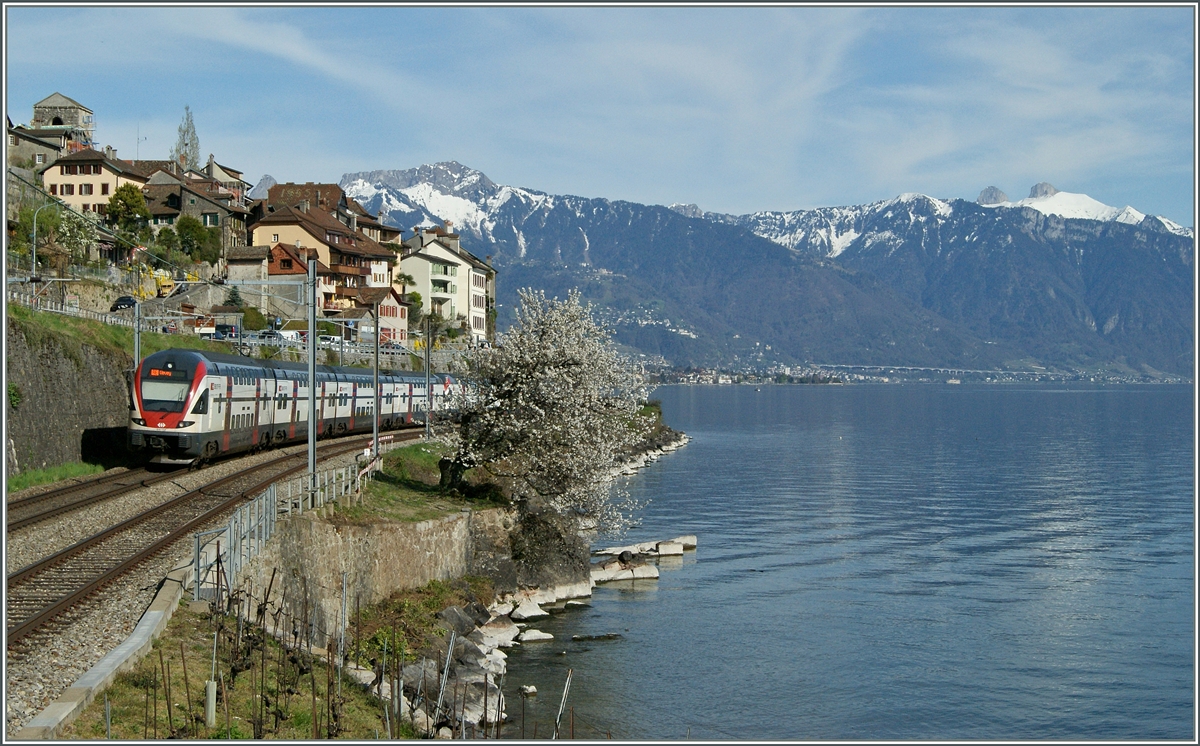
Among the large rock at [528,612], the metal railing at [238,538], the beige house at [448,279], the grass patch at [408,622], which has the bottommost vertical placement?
the large rock at [528,612]

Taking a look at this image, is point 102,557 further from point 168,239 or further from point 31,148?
point 31,148

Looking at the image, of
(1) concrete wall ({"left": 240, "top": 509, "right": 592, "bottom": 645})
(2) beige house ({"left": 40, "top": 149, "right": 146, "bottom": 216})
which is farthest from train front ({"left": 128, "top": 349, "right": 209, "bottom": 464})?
(2) beige house ({"left": 40, "top": 149, "right": 146, "bottom": 216})

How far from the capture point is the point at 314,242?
377ft

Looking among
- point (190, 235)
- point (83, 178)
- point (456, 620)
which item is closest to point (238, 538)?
point (456, 620)

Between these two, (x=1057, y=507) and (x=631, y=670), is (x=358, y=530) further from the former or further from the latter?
(x=1057, y=507)

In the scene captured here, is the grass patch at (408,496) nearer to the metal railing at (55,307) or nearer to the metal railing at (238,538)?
the metal railing at (238,538)

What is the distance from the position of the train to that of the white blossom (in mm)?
2816

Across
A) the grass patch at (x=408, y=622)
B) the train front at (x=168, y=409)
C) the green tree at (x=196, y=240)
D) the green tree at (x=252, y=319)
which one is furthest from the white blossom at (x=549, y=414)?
the green tree at (x=196, y=240)

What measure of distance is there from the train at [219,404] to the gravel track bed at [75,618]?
7.20m

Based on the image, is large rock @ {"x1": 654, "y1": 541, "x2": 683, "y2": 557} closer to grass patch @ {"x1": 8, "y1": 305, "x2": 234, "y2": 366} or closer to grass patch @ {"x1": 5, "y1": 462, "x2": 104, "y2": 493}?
grass patch @ {"x1": 5, "y1": 462, "x2": 104, "y2": 493}

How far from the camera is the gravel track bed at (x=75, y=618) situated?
1559cm

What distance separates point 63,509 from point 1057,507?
66324mm

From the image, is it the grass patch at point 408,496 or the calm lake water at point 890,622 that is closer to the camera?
the calm lake water at point 890,622

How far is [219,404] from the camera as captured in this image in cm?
4156
